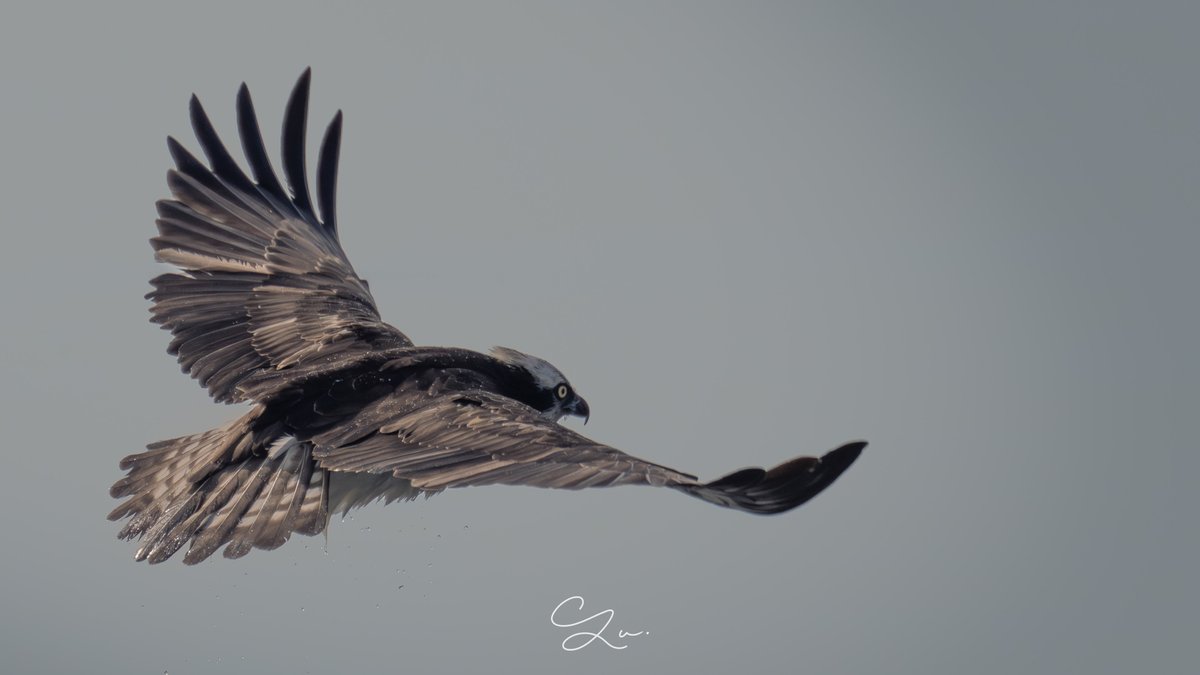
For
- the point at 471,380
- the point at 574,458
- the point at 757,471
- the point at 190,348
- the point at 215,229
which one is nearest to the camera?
the point at 757,471

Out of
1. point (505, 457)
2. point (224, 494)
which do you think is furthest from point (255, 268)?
point (505, 457)

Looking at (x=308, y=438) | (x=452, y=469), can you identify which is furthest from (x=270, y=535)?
(x=452, y=469)

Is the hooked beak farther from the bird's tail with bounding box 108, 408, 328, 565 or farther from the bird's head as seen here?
the bird's tail with bounding box 108, 408, 328, 565

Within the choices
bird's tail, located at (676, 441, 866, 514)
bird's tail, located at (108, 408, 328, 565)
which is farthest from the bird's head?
bird's tail, located at (676, 441, 866, 514)

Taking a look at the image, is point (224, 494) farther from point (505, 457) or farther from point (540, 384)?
point (540, 384)

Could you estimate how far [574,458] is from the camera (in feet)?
25.6

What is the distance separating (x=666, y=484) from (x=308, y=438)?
3.03m

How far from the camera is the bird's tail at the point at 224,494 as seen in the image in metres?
8.94

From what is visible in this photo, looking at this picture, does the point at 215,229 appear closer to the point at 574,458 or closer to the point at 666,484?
the point at 574,458

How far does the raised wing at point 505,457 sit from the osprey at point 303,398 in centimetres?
1

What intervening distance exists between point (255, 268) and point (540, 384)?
2.48m

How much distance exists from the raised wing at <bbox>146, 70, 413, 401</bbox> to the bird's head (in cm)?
76

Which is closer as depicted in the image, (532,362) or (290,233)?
(532,362)

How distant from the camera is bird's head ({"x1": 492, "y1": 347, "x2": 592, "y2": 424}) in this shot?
11.0 metres
